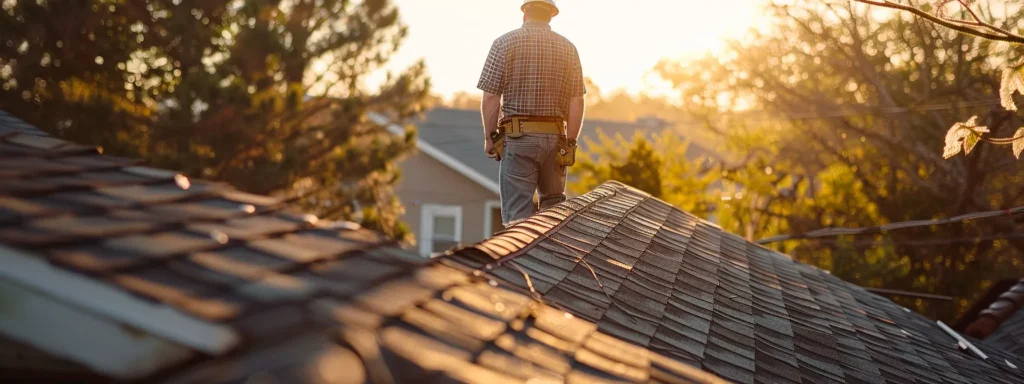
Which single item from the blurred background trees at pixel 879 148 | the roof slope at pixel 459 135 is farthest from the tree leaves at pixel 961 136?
the roof slope at pixel 459 135

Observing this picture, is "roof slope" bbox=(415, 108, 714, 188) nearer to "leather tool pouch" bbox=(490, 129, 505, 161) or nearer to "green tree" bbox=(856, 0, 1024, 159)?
"leather tool pouch" bbox=(490, 129, 505, 161)

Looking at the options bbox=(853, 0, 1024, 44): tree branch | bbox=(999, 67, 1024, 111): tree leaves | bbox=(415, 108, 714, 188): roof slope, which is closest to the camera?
bbox=(853, 0, 1024, 44): tree branch

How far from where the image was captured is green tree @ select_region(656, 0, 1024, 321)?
55.6 ft

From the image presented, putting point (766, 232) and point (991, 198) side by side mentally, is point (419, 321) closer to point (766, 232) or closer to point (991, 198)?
point (991, 198)

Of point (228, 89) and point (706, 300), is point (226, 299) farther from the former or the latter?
point (228, 89)

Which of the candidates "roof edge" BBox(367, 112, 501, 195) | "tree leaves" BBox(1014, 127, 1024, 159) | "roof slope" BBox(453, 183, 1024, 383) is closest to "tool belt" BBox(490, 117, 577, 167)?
"roof slope" BBox(453, 183, 1024, 383)

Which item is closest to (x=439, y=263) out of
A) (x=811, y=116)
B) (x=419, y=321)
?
(x=419, y=321)

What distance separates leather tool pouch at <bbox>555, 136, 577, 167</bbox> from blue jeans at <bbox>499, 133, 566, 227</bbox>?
3 centimetres

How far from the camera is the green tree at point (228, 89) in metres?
14.8

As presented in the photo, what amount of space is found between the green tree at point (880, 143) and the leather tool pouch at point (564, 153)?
28.9 ft

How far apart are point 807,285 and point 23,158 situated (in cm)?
475

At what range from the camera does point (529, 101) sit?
6.19 m

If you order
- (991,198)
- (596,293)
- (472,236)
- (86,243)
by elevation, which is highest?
(86,243)

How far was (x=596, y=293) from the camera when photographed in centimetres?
336
